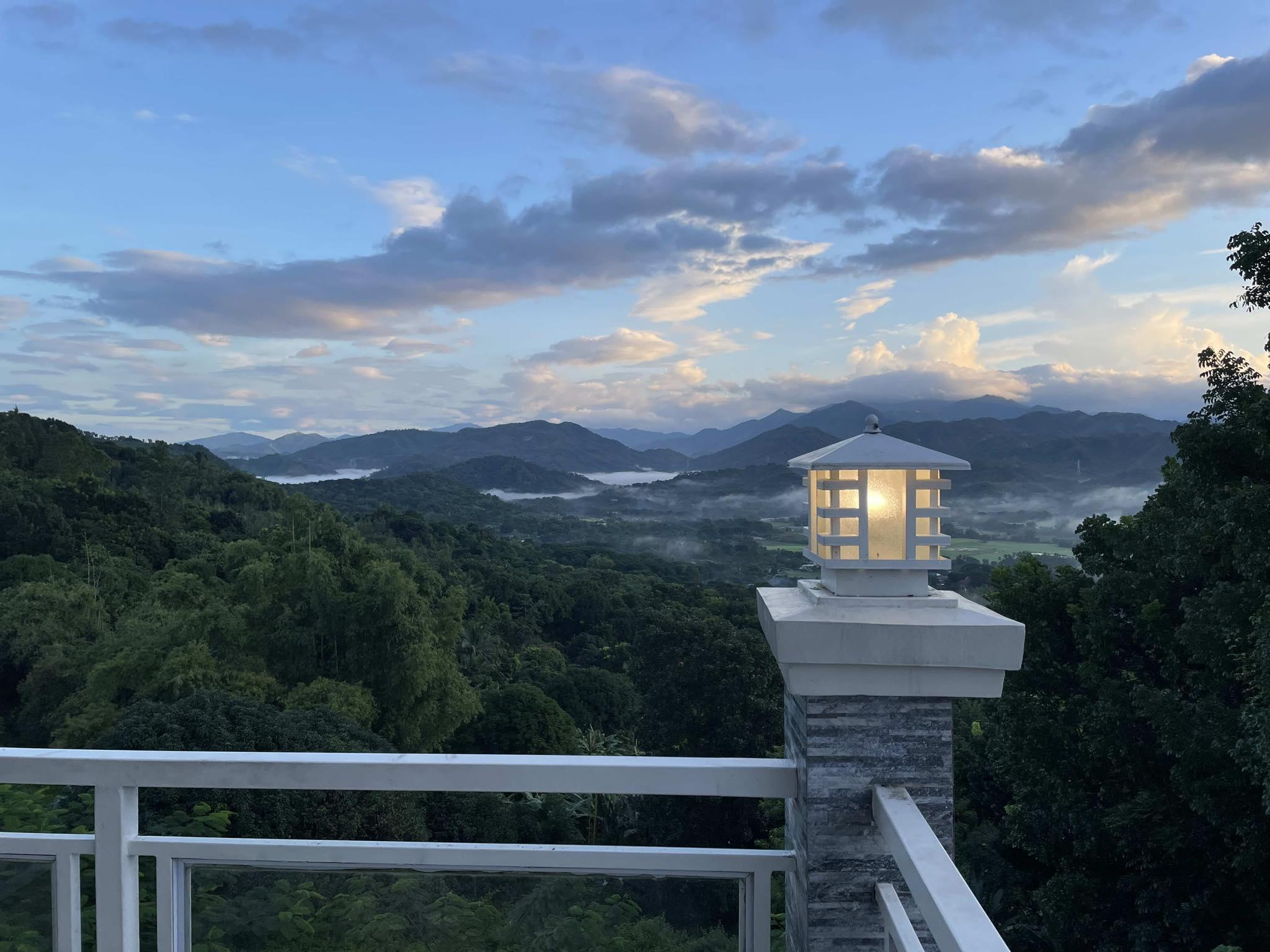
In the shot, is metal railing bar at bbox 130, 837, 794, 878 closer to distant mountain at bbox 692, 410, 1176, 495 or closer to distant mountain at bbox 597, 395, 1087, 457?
distant mountain at bbox 692, 410, 1176, 495

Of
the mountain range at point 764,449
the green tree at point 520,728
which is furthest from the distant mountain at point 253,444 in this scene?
the green tree at point 520,728

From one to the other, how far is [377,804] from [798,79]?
10.7m

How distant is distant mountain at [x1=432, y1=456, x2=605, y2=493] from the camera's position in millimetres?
103875

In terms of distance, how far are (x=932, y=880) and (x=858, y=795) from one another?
0.30 meters

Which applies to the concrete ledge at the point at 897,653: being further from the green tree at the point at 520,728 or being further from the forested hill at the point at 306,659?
the green tree at the point at 520,728

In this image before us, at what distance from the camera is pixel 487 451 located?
12162 cm

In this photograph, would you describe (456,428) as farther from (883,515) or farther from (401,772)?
(883,515)

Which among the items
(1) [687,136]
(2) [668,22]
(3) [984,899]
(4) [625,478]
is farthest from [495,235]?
(4) [625,478]

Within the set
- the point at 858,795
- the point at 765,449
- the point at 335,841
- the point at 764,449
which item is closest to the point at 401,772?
the point at 335,841

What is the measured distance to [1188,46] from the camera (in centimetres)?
724

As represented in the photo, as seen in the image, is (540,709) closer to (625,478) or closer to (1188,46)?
(1188,46)

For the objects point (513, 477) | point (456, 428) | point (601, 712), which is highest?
point (456, 428)

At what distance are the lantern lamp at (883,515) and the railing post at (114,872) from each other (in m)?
1.55

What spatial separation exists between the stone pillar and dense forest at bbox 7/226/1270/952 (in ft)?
0.81
